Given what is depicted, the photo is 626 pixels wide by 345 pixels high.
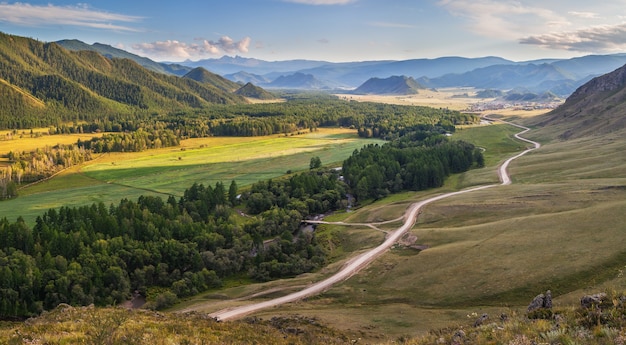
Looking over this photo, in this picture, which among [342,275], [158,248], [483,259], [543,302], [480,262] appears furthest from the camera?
[158,248]

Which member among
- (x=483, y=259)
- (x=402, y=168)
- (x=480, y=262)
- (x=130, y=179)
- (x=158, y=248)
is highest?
(x=130, y=179)

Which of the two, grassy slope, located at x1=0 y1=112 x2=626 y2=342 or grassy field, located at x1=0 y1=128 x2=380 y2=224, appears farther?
grassy field, located at x1=0 y1=128 x2=380 y2=224

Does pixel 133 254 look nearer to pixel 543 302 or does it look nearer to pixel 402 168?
pixel 543 302

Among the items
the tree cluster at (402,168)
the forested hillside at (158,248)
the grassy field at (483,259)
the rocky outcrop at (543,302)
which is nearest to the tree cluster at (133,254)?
the forested hillside at (158,248)

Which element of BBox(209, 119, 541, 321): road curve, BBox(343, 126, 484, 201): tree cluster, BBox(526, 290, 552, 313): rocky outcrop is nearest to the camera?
BBox(526, 290, 552, 313): rocky outcrop

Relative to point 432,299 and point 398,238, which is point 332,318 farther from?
point 398,238

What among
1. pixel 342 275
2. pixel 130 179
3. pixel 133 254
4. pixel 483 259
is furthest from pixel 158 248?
pixel 130 179

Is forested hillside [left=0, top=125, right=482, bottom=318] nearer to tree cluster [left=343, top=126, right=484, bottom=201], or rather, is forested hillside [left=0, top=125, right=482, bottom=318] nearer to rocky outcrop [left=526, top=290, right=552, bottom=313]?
tree cluster [left=343, top=126, right=484, bottom=201]

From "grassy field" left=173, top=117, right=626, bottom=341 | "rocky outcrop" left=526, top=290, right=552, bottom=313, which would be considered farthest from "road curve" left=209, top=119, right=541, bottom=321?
"rocky outcrop" left=526, top=290, right=552, bottom=313

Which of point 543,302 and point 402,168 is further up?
point 543,302

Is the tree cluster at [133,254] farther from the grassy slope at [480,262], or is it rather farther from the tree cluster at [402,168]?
the tree cluster at [402,168]
